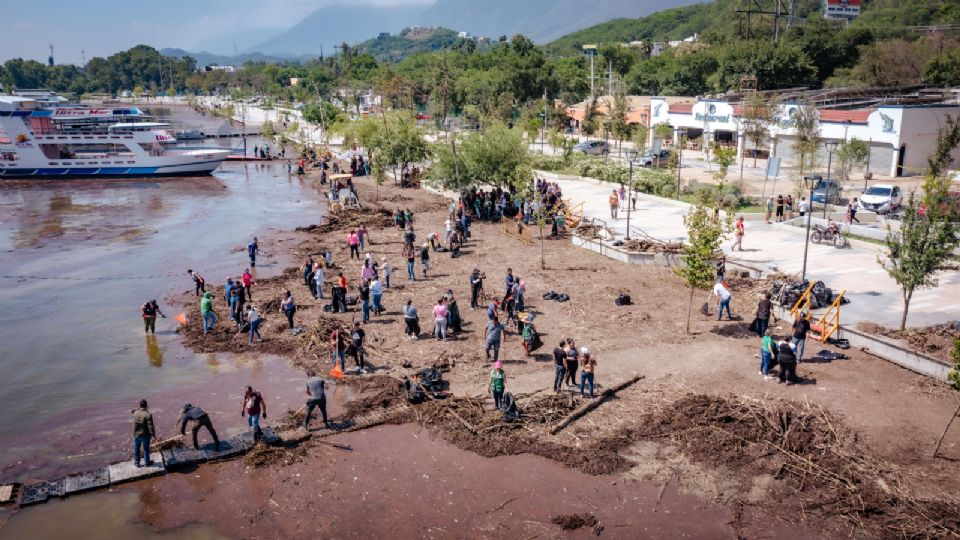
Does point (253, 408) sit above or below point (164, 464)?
above

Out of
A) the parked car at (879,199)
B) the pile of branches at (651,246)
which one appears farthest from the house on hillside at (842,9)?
the pile of branches at (651,246)

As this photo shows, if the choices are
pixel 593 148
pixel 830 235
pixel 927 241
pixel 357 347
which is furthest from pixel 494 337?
pixel 593 148

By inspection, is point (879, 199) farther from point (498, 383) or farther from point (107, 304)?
point (107, 304)

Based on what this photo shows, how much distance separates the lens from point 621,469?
12539 millimetres

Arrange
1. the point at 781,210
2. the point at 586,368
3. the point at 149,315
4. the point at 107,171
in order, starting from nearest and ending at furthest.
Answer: the point at 586,368
the point at 149,315
the point at 781,210
the point at 107,171

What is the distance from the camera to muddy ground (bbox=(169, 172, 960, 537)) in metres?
11.6

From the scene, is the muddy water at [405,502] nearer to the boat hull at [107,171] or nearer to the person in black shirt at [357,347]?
the person in black shirt at [357,347]

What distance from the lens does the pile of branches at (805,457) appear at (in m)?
10.9

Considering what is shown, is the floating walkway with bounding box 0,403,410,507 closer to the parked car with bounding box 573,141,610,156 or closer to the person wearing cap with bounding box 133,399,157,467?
the person wearing cap with bounding box 133,399,157,467

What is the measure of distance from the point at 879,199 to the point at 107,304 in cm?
3244

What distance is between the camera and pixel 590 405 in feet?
47.4

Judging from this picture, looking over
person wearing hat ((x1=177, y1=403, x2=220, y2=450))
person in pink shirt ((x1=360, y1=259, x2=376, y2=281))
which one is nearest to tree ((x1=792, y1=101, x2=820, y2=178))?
person in pink shirt ((x1=360, y1=259, x2=376, y2=281))

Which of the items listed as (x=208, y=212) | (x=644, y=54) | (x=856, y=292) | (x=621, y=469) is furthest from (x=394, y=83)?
(x=621, y=469)

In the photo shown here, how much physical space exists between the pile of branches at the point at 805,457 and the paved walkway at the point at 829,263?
677 centimetres
